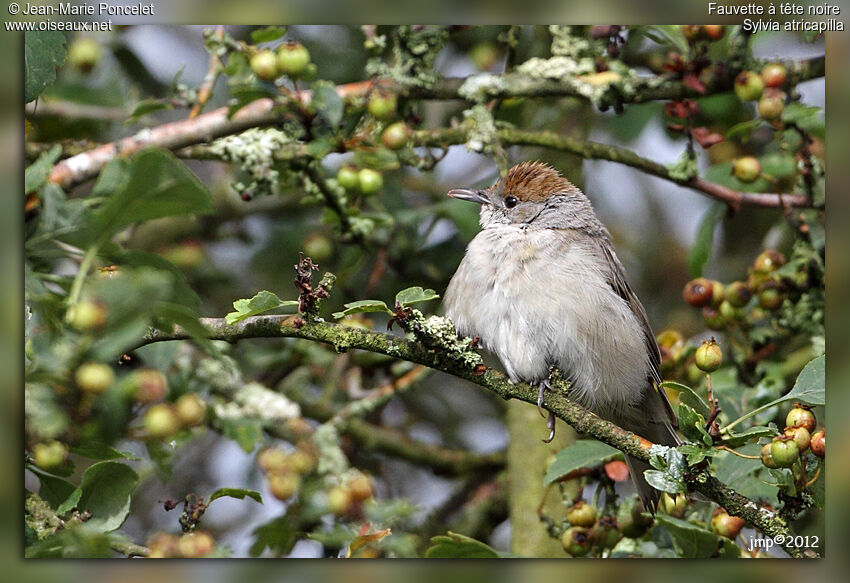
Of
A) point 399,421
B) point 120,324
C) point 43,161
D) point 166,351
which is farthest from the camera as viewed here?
point 399,421

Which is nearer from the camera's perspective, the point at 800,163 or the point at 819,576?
the point at 819,576

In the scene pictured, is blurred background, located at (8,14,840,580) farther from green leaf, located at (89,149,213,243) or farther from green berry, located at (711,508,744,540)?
green leaf, located at (89,149,213,243)

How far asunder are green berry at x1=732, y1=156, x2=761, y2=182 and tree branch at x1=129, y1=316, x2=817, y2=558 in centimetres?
181

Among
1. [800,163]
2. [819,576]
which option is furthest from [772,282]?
[819,576]

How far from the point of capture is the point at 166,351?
3699 mm

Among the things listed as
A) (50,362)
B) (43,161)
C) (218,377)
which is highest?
(43,161)

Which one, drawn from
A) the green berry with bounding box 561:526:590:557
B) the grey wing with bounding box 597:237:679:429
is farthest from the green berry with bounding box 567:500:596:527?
the grey wing with bounding box 597:237:679:429

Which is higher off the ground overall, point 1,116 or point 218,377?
point 1,116

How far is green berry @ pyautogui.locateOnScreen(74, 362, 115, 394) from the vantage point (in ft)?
6.75

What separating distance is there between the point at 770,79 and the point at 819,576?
2.20 metres

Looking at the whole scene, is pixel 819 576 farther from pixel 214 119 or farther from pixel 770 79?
pixel 214 119

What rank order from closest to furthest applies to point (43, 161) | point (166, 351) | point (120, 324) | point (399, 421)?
point (120, 324)
point (43, 161)
point (166, 351)
point (399, 421)

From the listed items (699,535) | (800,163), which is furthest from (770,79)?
(699,535)

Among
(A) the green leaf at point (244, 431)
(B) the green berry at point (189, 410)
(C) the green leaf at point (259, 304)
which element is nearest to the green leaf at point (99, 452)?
(C) the green leaf at point (259, 304)
